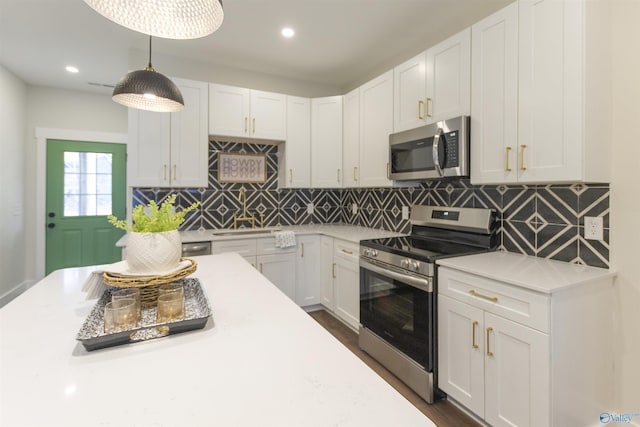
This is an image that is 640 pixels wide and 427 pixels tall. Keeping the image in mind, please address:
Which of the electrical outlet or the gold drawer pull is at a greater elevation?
the electrical outlet

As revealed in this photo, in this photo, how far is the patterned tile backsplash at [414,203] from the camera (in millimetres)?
1800

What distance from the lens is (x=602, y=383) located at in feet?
5.36

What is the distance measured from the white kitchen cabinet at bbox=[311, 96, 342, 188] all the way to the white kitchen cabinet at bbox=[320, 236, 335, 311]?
0.68m

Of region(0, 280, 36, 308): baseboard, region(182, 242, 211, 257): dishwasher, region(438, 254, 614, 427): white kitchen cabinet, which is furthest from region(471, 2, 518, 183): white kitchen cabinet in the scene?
region(0, 280, 36, 308): baseboard

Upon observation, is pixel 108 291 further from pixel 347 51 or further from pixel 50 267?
pixel 50 267

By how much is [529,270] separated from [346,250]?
1.51m

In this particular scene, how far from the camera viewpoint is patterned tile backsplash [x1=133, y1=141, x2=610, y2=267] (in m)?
1.80

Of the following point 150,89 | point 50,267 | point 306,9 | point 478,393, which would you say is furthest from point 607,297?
point 50,267

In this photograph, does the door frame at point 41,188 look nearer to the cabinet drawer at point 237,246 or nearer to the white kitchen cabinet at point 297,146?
the cabinet drawer at point 237,246

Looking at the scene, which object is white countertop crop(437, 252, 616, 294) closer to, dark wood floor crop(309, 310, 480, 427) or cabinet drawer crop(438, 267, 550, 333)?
cabinet drawer crop(438, 267, 550, 333)

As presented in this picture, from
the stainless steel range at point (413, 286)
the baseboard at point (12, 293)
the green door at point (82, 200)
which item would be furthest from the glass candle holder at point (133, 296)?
the green door at point (82, 200)

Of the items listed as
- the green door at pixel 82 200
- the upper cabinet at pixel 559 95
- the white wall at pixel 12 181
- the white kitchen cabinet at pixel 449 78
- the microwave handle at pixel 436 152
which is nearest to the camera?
the upper cabinet at pixel 559 95

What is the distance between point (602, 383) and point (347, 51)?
10.4 ft

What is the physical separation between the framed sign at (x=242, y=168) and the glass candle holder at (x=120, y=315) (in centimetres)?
263
